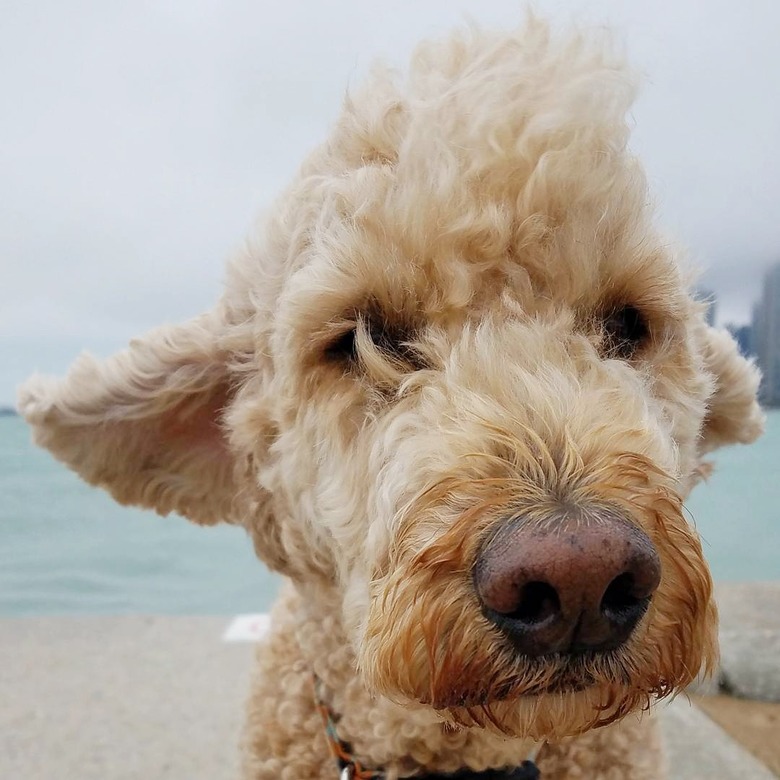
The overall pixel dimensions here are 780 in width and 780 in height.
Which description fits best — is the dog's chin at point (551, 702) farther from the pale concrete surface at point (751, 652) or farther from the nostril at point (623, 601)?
the pale concrete surface at point (751, 652)

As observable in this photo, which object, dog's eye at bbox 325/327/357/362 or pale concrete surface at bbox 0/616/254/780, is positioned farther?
pale concrete surface at bbox 0/616/254/780

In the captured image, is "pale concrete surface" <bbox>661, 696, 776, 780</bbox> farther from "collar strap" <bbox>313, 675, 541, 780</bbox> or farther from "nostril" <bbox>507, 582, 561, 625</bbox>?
"nostril" <bbox>507, 582, 561, 625</bbox>

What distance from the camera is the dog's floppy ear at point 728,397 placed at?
5.41 feet

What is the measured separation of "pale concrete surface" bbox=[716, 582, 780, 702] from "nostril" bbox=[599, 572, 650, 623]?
5.87ft

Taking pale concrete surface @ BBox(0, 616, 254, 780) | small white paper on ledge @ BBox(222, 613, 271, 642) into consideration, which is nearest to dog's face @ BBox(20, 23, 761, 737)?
pale concrete surface @ BBox(0, 616, 254, 780)

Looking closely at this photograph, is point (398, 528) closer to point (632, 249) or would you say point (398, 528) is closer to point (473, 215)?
point (473, 215)

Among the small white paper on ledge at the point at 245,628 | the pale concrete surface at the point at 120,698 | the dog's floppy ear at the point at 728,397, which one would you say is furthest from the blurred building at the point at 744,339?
the small white paper on ledge at the point at 245,628

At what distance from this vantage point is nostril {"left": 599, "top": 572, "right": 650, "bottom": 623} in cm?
78

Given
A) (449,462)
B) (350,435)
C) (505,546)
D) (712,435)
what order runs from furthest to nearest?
(712,435) < (350,435) < (449,462) < (505,546)

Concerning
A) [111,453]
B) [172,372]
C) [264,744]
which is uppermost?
[172,372]

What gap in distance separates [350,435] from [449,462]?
0.31 meters

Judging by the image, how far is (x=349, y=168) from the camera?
4.25ft

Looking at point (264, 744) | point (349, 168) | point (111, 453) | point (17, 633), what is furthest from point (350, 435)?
point (17, 633)

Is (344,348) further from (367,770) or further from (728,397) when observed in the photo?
(728,397)
